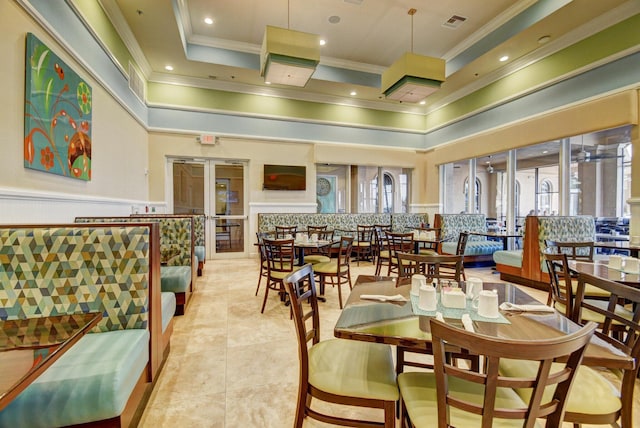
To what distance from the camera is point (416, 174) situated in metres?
8.18

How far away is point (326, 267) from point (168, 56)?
4816 mm

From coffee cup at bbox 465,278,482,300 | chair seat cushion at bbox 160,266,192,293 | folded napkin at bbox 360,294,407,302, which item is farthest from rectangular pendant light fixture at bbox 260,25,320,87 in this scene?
coffee cup at bbox 465,278,482,300

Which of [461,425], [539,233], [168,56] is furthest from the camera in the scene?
[168,56]

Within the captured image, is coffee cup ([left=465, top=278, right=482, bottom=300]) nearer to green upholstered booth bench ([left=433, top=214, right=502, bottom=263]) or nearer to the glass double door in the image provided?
green upholstered booth bench ([left=433, top=214, right=502, bottom=263])

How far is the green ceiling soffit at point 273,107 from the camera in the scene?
242 inches

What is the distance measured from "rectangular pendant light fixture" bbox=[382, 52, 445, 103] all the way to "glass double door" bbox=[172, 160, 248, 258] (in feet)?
12.3

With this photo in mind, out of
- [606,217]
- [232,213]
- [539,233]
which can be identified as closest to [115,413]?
[539,233]

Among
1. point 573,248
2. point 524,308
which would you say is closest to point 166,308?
point 524,308

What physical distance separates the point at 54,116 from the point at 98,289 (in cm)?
192

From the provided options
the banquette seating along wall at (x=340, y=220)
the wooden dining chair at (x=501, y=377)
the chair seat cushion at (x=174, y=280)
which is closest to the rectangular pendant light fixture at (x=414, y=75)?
the banquette seating along wall at (x=340, y=220)

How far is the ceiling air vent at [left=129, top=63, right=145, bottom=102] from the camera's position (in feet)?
15.9

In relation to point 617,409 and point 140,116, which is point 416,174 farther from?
point 617,409

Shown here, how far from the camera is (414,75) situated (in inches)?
187

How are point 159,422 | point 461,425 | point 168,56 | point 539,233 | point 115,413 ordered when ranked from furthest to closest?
point 168,56
point 539,233
point 159,422
point 115,413
point 461,425
